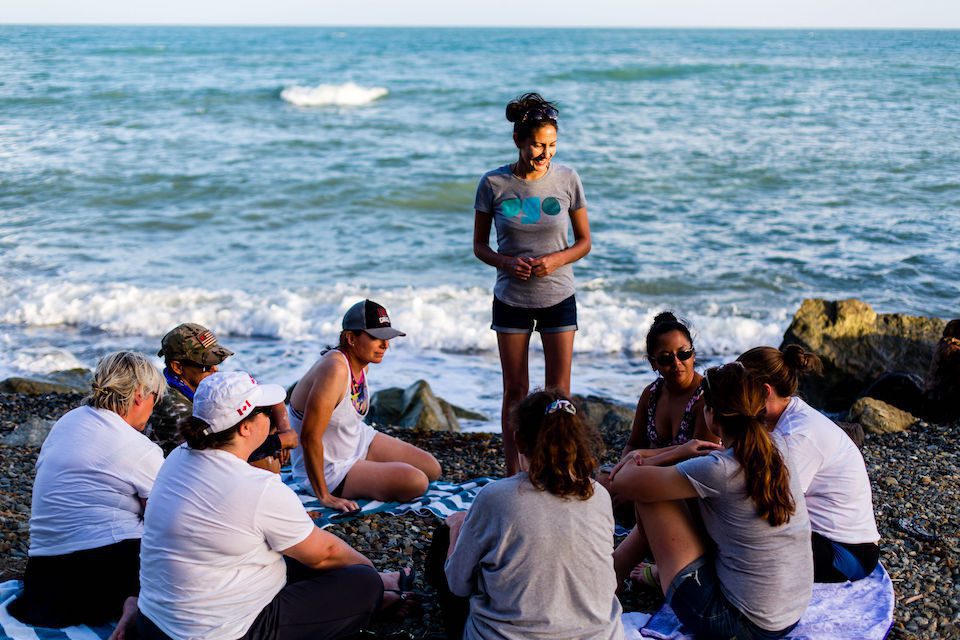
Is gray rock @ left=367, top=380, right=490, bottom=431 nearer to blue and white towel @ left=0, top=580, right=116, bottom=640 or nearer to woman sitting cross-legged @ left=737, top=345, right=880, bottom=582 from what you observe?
blue and white towel @ left=0, top=580, right=116, bottom=640

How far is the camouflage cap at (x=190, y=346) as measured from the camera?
467 cm

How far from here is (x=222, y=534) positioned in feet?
10.1

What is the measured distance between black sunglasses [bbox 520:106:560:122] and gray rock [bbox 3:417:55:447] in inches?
163

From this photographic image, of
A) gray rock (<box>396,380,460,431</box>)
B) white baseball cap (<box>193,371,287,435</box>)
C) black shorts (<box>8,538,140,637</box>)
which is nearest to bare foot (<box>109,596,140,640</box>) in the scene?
black shorts (<box>8,538,140,637</box>)

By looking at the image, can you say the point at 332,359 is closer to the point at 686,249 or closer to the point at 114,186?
the point at 686,249

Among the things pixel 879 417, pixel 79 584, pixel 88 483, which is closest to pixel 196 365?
pixel 88 483

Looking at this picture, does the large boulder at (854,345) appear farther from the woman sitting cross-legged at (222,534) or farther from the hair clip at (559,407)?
the woman sitting cross-legged at (222,534)

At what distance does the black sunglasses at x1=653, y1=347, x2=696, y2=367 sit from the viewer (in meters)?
4.36

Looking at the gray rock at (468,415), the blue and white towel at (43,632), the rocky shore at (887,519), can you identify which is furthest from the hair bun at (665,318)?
the gray rock at (468,415)

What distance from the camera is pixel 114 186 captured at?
18.5m

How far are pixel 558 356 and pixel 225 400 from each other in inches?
102

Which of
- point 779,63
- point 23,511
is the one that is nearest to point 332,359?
point 23,511

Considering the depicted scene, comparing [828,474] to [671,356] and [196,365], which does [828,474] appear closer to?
[671,356]

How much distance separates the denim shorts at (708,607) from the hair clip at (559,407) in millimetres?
1017
